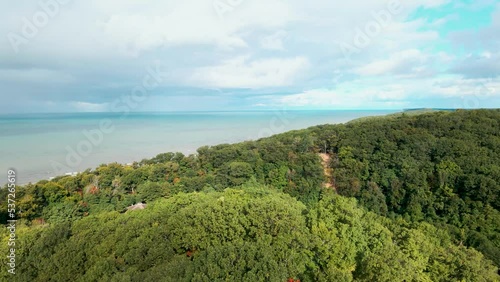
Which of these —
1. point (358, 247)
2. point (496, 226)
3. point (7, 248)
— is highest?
point (7, 248)

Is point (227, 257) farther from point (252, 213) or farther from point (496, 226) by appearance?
point (496, 226)

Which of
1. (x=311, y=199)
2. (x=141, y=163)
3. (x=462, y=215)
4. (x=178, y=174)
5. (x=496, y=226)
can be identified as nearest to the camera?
(x=496, y=226)

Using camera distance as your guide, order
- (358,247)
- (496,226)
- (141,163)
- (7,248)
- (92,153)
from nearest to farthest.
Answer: (7,248), (358,247), (496,226), (141,163), (92,153)

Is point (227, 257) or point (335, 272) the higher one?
point (227, 257)

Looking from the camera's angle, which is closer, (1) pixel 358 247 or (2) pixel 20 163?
(1) pixel 358 247

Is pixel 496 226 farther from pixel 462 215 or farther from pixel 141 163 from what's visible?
pixel 141 163

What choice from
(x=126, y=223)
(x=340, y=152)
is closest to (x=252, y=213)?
(x=126, y=223)
